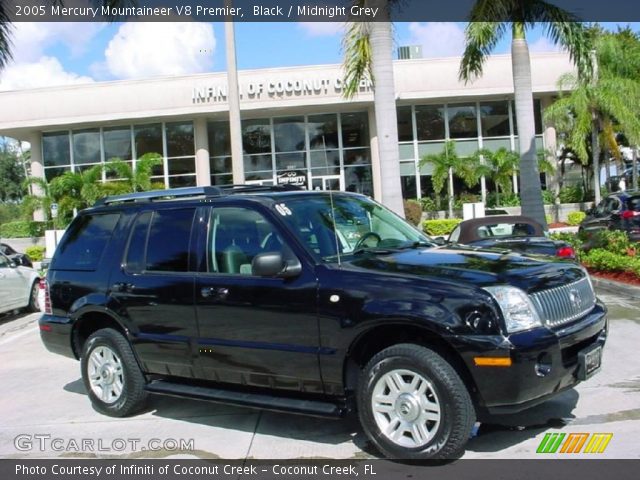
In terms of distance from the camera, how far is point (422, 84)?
29344 mm

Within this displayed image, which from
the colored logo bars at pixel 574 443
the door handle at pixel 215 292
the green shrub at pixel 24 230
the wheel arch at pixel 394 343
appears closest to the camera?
the wheel arch at pixel 394 343

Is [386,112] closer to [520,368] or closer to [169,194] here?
[169,194]

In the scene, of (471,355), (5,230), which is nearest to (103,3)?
(471,355)

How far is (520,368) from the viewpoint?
4102mm

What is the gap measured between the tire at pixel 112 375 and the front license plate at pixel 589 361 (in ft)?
12.1

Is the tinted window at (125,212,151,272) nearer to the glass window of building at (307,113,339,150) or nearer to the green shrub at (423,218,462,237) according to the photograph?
the green shrub at (423,218,462,237)

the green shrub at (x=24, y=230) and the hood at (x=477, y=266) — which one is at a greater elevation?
the green shrub at (x=24, y=230)

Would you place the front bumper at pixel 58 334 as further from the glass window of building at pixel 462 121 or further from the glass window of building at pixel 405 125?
the glass window of building at pixel 462 121

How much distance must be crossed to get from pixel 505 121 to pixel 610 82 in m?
6.75

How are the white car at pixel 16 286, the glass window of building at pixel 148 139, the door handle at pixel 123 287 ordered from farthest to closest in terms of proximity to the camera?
1. the glass window of building at pixel 148 139
2. the white car at pixel 16 286
3. the door handle at pixel 123 287

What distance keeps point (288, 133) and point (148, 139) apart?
679 centimetres

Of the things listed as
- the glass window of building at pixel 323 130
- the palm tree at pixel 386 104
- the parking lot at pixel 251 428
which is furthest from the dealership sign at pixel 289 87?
the parking lot at pixel 251 428

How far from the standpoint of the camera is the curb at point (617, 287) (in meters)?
10.4

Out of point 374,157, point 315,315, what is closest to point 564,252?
point 315,315
